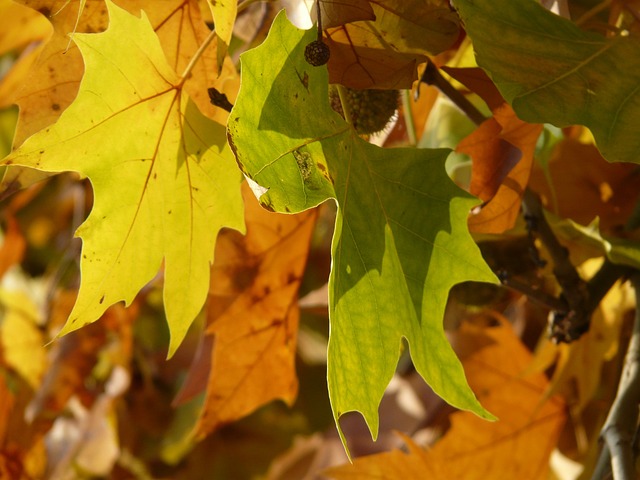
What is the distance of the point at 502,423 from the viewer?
92cm

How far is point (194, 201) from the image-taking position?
2.13 ft

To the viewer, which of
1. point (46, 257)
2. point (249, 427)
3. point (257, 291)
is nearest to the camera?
point (257, 291)

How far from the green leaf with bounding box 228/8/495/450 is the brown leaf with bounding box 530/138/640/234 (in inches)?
11.9

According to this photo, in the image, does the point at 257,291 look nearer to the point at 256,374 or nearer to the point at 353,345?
the point at 256,374

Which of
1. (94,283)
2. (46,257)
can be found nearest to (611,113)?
(94,283)

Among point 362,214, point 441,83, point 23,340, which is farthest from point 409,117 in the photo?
point 23,340

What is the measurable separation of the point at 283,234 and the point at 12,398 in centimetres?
61

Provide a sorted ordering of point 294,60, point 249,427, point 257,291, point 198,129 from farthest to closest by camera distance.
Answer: point 249,427, point 257,291, point 198,129, point 294,60

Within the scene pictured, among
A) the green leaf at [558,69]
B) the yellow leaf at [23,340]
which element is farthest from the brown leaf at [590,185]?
the yellow leaf at [23,340]

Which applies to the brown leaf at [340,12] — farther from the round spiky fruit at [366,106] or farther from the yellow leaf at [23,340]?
the yellow leaf at [23,340]

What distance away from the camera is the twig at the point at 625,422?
625 mm

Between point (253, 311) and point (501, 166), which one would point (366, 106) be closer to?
point (501, 166)

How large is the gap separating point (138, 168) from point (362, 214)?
163 mm

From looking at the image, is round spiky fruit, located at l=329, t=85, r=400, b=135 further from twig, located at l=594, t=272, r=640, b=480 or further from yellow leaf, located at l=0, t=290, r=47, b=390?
yellow leaf, located at l=0, t=290, r=47, b=390
